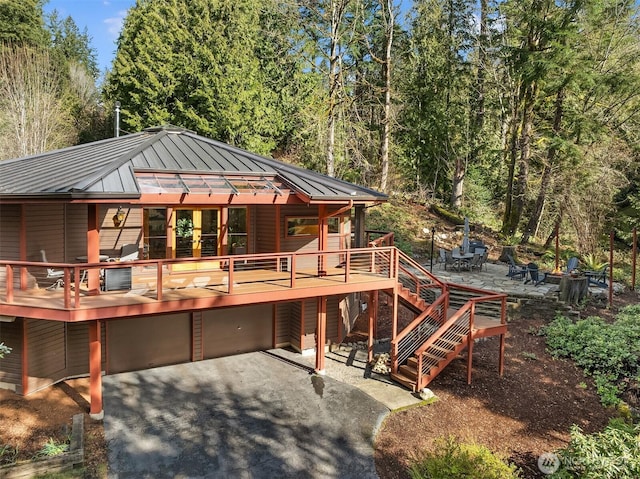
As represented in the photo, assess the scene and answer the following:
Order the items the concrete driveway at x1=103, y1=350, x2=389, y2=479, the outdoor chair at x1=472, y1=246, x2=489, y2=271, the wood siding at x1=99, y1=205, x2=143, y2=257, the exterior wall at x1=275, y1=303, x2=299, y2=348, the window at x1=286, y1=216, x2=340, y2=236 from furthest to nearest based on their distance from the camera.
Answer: the outdoor chair at x1=472, y1=246, x2=489, y2=271 < the exterior wall at x1=275, y1=303, x2=299, y2=348 < the window at x1=286, y1=216, x2=340, y2=236 < the wood siding at x1=99, y1=205, x2=143, y2=257 < the concrete driveway at x1=103, y1=350, x2=389, y2=479

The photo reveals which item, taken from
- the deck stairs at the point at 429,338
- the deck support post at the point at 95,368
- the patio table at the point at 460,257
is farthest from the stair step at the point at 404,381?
the patio table at the point at 460,257

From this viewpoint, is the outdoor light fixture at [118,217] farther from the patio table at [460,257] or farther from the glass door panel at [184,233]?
the patio table at [460,257]

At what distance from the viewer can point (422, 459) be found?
7527 mm

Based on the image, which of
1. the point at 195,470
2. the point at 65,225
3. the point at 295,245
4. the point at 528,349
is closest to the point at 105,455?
the point at 195,470

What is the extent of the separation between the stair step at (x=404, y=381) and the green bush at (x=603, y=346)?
420cm

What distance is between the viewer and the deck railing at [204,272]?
25.8 ft

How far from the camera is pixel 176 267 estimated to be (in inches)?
422

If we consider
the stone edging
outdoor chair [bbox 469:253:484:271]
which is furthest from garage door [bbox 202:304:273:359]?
outdoor chair [bbox 469:253:484:271]

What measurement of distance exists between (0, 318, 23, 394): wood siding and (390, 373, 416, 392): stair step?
8381 mm

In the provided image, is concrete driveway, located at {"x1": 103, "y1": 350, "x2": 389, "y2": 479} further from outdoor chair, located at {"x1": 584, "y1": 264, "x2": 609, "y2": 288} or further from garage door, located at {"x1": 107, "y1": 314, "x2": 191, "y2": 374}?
outdoor chair, located at {"x1": 584, "y1": 264, "x2": 609, "y2": 288}

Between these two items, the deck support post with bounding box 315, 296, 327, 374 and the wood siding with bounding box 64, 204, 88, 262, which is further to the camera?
the deck support post with bounding box 315, 296, 327, 374

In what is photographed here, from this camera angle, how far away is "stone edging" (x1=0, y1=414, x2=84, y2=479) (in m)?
6.54

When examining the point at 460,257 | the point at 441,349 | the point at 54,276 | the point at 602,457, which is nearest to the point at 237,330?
the point at 54,276

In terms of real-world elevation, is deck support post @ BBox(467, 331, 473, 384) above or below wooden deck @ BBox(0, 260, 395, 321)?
below
